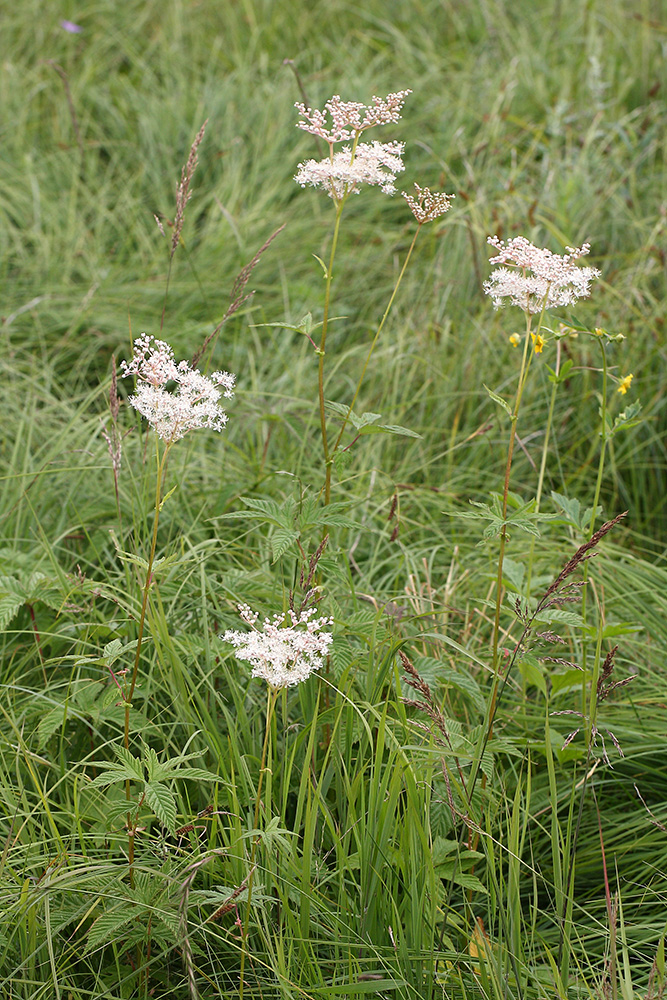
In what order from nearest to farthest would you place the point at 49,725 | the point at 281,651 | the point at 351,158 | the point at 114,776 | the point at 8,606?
the point at 281,651 < the point at 114,776 < the point at 351,158 < the point at 49,725 < the point at 8,606

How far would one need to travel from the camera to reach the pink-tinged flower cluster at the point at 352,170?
1.40 meters

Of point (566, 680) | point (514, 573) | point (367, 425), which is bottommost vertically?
point (566, 680)

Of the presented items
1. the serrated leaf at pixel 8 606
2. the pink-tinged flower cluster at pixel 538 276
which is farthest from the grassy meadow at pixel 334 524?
the pink-tinged flower cluster at pixel 538 276

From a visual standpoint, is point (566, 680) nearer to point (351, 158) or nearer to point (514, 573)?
point (514, 573)

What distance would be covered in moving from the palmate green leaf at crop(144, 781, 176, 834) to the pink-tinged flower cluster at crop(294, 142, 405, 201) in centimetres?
98

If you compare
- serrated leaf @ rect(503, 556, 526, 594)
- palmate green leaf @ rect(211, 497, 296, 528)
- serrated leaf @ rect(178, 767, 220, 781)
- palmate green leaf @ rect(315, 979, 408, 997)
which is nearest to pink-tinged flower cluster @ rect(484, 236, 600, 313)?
palmate green leaf @ rect(211, 497, 296, 528)

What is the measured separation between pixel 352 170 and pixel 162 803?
1043mm

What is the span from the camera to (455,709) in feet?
6.00

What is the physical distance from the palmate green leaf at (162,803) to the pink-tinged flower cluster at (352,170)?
0.98 meters

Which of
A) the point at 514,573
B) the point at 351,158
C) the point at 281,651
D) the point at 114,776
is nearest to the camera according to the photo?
the point at 281,651

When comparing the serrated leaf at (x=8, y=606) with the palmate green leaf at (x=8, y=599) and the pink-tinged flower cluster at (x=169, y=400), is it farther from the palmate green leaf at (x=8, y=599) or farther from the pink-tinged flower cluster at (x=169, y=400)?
the pink-tinged flower cluster at (x=169, y=400)

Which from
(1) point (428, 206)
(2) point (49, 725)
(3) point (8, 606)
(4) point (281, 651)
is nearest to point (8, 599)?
(3) point (8, 606)

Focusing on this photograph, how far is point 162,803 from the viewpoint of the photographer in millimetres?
1214

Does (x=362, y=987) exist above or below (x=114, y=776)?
below
